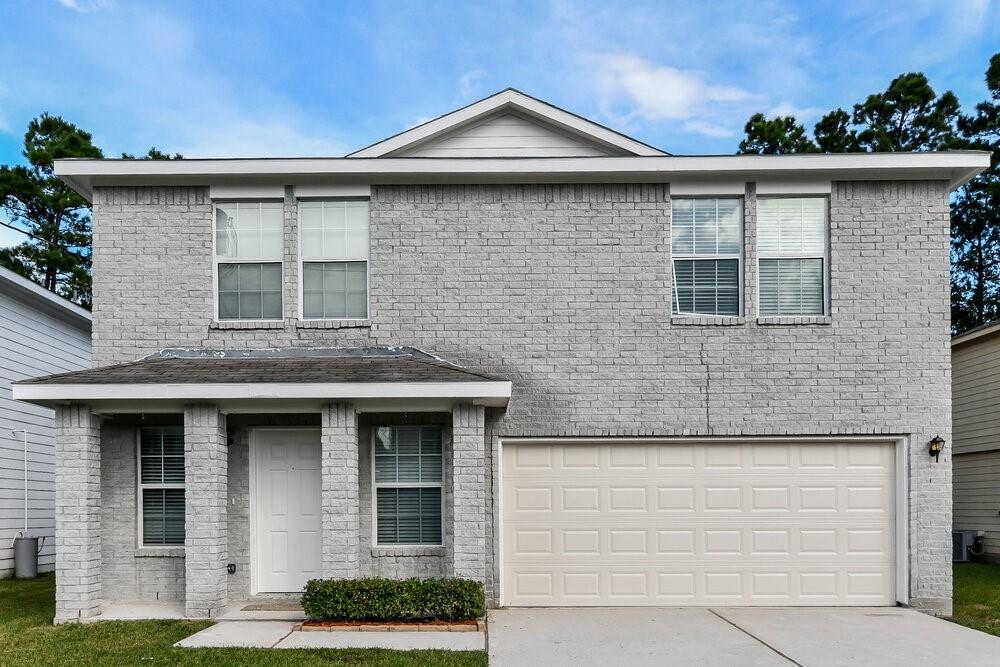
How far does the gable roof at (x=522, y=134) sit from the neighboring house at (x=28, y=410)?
7.15 m

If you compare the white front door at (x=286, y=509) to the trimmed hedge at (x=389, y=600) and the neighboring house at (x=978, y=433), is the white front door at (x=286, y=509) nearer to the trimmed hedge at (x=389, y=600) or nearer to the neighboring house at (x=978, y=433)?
the trimmed hedge at (x=389, y=600)

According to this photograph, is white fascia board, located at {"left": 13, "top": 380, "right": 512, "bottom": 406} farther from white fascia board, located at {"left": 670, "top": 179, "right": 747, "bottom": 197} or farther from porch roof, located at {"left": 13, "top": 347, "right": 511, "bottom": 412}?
white fascia board, located at {"left": 670, "top": 179, "right": 747, "bottom": 197}

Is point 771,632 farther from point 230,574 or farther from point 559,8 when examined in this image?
point 559,8

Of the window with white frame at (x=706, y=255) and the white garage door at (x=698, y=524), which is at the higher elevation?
the window with white frame at (x=706, y=255)

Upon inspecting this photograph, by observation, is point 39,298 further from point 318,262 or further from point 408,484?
point 408,484

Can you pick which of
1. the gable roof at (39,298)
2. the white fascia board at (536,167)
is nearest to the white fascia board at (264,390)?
the white fascia board at (536,167)

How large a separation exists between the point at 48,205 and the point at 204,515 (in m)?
22.6

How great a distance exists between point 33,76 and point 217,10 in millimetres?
12444

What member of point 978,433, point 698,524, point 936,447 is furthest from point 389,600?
point 978,433

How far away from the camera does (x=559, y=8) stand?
13820mm

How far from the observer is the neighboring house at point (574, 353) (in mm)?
8539

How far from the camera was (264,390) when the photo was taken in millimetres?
7508

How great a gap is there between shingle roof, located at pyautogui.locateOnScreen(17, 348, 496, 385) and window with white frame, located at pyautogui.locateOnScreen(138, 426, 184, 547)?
0.94 metres

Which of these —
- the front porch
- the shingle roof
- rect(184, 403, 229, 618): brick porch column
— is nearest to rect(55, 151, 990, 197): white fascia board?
the shingle roof
